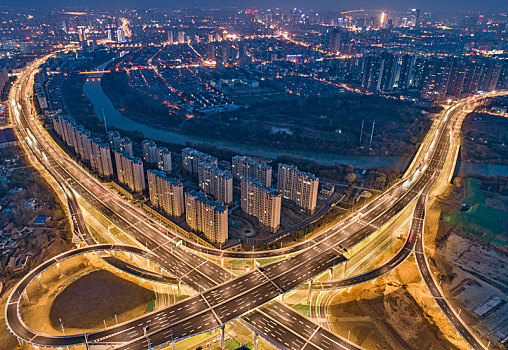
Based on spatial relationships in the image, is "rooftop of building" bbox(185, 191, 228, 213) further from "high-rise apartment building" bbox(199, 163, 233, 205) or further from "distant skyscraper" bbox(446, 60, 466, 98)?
"distant skyscraper" bbox(446, 60, 466, 98)

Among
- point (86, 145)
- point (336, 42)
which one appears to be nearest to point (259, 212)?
point (86, 145)

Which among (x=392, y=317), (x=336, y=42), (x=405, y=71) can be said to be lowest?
(x=392, y=317)

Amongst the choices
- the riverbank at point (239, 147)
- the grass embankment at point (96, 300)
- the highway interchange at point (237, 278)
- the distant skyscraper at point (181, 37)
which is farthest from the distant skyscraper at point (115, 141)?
the distant skyscraper at point (181, 37)

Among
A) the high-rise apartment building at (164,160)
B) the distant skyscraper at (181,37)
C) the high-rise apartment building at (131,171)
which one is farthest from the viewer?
the distant skyscraper at (181,37)

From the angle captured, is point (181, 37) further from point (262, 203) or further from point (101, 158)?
point (262, 203)

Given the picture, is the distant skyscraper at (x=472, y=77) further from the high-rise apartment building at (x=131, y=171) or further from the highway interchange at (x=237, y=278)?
the high-rise apartment building at (x=131, y=171)

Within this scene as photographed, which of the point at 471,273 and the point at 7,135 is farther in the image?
the point at 7,135
